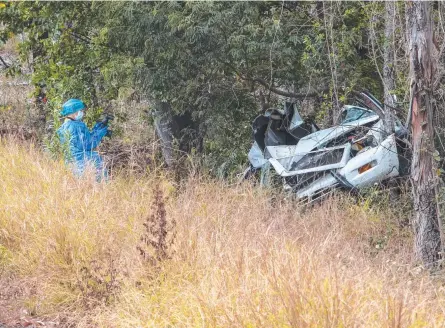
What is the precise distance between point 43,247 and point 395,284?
126 inches

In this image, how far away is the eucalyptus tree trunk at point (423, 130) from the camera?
273 inches

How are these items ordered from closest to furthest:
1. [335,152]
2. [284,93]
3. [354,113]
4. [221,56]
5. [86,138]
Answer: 1. [335,152]
2. [354,113]
3. [86,138]
4. [221,56]
5. [284,93]

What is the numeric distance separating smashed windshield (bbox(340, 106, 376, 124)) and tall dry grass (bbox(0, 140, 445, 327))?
3.98ft

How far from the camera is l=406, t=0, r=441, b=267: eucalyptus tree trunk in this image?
6.94m

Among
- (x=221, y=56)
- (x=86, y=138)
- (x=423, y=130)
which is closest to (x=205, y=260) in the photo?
(x=423, y=130)

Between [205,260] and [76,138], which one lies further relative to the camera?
[76,138]

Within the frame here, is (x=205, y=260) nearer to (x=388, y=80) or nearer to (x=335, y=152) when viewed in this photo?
(x=335, y=152)

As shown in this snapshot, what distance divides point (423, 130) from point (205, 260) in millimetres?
2447

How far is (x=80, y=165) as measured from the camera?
9977 millimetres

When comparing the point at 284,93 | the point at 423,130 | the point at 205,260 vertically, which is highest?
the point at 423,130

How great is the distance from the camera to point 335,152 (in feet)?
31.7

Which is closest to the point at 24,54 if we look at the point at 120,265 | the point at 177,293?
the point at 120,265

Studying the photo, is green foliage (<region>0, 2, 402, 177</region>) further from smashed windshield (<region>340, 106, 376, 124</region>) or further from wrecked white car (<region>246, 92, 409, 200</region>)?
wrecked white car (<region>246, 92, 409, 200</region>)

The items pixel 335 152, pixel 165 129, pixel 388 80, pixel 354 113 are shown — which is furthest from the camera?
pixel 165 129
